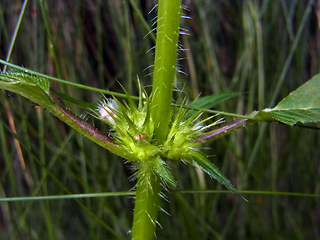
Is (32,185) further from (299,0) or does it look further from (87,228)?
(299,0)

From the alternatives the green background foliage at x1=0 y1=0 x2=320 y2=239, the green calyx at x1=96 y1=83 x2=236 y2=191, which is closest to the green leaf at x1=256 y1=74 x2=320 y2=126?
the green calyx at x1=96 y1=83 x2=236 y2=191

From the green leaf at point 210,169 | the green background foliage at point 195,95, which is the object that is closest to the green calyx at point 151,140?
the green leaf at point 210,169

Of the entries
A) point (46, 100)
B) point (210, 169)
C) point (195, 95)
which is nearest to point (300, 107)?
point (210, 169)

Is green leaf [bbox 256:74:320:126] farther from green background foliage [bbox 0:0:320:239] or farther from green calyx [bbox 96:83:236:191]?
green background foliage [bbox 0:0:320:239]

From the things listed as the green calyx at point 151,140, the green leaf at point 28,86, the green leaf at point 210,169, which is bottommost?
the green leaf at point 210,169

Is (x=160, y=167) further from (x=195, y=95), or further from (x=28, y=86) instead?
(x=195, y=95)

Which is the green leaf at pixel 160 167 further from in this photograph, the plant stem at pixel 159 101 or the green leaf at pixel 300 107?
the green leaf at pixel 300 107
